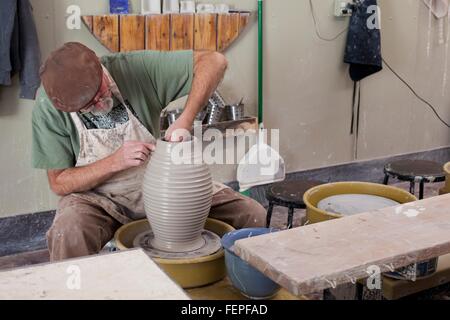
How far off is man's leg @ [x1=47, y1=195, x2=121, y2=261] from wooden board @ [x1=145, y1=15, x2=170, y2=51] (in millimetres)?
1232

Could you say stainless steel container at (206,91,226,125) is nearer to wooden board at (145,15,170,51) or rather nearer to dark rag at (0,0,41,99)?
wooden board at (145,15,170,51)

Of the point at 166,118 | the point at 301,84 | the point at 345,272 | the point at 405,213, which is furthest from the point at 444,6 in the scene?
the point at 345,272

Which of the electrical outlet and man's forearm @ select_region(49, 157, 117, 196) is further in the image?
the electrical outlet

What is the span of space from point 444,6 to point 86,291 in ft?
12.3

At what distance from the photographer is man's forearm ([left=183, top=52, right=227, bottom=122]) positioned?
1.96m

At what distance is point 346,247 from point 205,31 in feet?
6.42

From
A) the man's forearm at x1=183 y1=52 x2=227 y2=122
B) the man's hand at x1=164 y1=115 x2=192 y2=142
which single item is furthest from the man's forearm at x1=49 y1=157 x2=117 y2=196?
the man's forearm at x1=183 y1=52 x2=227 y2=122

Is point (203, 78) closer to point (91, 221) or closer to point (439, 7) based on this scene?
point (91, 221)

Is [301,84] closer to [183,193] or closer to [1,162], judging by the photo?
[1,162]

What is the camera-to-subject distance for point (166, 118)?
2.92 meters

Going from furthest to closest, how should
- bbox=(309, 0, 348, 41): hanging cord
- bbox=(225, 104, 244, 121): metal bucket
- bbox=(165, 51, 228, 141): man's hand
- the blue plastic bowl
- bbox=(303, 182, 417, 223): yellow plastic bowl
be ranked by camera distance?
bbox=(309, 0, 348, 41): hanging cord → bbox=(225, 104, 244, 121): metal bucket → bbox=(165, 51, 228, 141): man's hand → bbox=(303, 182, 417, 223): yellow plastic bowl → the blue plastic bowl

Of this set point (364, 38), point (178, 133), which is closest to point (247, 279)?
point (178, 133)

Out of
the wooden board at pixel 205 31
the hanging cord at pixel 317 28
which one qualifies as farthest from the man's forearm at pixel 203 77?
the hanging cord at pixel 317 28
